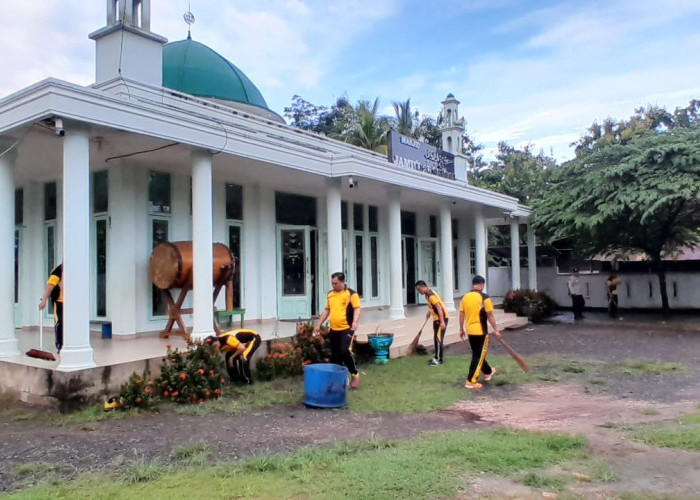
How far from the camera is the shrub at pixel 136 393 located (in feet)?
21.7

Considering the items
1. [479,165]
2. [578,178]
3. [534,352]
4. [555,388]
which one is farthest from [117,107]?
[479,165]

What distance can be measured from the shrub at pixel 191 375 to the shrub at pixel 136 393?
8.8 inches

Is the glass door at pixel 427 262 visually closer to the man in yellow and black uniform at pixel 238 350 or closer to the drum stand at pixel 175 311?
the drum stand at pixel 175 311

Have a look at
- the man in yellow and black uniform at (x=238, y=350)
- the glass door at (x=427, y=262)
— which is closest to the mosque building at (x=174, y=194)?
the man in yellow and black uniform at (x=238, y=350)

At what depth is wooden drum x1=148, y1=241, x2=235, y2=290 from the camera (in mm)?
8820

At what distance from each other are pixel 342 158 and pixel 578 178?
9087 millimetres

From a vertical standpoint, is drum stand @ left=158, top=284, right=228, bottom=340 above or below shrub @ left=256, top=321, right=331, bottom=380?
above

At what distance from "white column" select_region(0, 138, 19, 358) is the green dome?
680 cm

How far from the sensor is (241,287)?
1153 centimetres

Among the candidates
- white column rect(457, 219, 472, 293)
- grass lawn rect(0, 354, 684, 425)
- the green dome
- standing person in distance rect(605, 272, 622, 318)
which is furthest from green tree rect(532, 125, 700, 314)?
the green dome

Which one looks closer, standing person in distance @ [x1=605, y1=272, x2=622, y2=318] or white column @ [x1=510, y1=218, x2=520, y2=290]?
standing person in distance @ [x1=605, y1=272, x2=622, y2=318]

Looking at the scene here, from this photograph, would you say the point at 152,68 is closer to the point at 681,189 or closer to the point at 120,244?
the point at 120,244

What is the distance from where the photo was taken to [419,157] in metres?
14.6

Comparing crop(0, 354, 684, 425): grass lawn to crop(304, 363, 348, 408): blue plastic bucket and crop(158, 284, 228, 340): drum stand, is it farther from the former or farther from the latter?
crop(158, 284, 228, 340): drum stand
